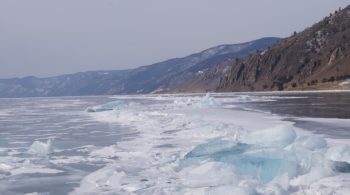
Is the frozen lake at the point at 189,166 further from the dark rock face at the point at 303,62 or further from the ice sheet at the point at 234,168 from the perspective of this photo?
the dark rock face at the point at 303,62

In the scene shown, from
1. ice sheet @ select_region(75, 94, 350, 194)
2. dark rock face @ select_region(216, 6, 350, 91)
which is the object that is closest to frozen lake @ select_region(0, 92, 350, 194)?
ice sheet @ select_region(75, 94, 350, 194)

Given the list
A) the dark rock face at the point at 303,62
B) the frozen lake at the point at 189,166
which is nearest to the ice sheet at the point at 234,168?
the frozen lake at the point at 189,166

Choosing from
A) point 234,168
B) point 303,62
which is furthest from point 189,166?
point 303,62

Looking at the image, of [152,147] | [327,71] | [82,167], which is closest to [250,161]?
[82,167]

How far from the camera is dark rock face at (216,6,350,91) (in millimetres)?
141488

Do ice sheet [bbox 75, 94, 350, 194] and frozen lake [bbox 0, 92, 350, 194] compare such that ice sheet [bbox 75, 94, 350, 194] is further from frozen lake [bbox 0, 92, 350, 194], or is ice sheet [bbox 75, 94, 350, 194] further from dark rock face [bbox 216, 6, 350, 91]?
dark rock face [bbox 216, 6, 350, 91]

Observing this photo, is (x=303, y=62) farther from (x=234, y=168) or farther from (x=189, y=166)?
(x=234, y=168)

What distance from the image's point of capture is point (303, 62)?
6437 inches

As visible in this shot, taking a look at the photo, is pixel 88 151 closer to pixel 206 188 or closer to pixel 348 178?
pixel 206 188

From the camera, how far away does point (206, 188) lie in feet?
35.9

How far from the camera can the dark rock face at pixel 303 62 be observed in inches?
5570

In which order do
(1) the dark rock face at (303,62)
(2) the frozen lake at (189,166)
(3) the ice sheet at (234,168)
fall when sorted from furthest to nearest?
(1) the dark rock face at (303,62) → (2) the frozen lake at (189,166) → (3) the ice sheet at (234,168)

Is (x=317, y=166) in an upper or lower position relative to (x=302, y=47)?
lower

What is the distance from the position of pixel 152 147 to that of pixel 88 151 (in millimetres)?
2412
